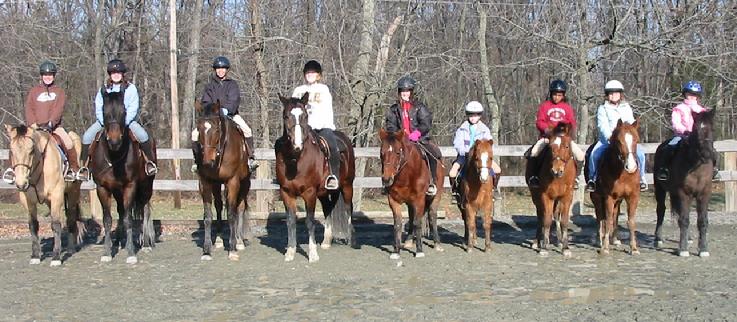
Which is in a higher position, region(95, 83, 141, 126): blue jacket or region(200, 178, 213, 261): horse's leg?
region(95, 83, 141, 126): blue jacket

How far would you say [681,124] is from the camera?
1095cm

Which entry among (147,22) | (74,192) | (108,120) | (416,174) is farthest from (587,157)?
(147,22)

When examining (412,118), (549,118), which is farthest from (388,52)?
(549,118)

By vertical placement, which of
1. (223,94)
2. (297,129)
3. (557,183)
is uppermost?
(223,94)

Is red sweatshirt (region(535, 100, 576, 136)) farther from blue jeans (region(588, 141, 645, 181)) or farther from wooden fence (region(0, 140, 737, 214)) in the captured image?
wooden fence (region(0, 140, 737, 214))

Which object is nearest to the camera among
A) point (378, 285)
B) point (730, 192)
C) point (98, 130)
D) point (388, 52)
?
point (378, 285)

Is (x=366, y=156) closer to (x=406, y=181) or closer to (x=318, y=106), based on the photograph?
(x=318, y=106)

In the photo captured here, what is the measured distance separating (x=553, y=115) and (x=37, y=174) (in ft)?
23.2

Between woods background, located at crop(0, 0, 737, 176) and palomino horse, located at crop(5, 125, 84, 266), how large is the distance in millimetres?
8770

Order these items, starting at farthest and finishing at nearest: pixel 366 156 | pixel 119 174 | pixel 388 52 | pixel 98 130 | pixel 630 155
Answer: pixel 388 52
pixel 366 156
pixel 98 130
pixel 119 174
pixel 630 155

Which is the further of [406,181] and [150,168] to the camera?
[150,168]

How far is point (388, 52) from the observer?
816 inches

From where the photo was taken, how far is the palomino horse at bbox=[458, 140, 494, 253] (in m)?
10.6

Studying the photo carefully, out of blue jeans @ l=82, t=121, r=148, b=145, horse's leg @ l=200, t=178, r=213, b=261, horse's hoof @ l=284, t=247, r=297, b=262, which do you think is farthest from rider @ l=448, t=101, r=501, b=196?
blue jeans @ l=82, t=121, r=148, b=145
